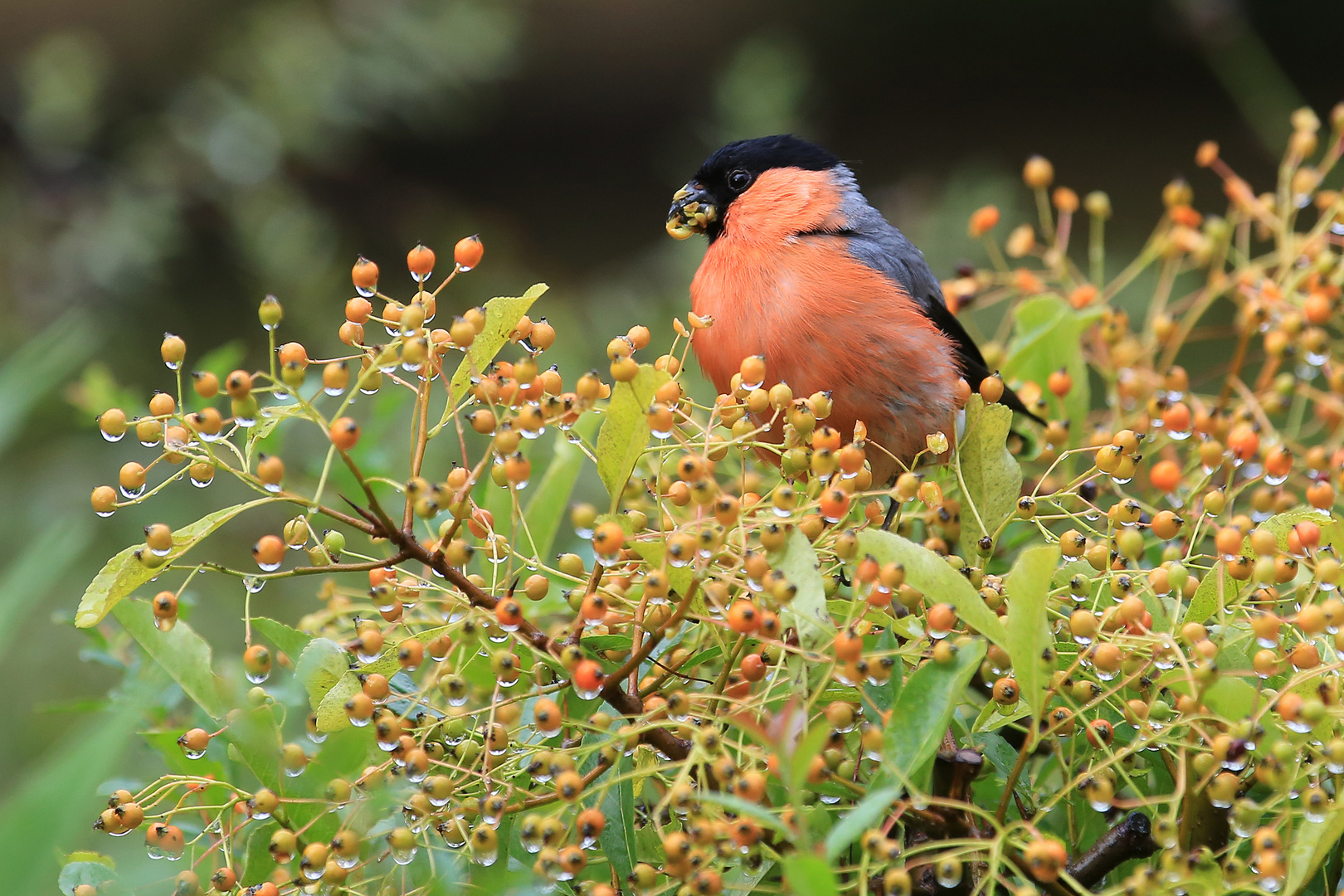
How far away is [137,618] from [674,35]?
13.1ft

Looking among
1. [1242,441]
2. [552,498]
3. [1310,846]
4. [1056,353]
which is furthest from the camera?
[1056,353]

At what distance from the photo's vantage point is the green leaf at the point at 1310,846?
551 millimetres

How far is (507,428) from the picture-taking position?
610mm

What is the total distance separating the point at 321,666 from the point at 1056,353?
2.31 ft

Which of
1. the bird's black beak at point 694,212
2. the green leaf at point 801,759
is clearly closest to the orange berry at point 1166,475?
the green leaf at point 801,759

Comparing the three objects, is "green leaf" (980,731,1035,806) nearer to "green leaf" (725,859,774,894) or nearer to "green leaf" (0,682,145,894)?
"green leaf" (725,859,774,894)

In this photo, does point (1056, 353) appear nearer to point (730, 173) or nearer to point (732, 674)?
point (732, 674)

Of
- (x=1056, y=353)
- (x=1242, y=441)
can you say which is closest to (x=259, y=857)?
(x=1242, y=441)

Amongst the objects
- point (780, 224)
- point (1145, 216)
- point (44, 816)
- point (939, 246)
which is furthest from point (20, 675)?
point (1145, 216)

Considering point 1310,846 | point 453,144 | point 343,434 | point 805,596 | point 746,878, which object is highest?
point 453,144

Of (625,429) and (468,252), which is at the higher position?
(468,252)

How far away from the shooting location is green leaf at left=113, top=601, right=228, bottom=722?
74 centimetres

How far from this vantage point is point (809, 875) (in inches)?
18.0

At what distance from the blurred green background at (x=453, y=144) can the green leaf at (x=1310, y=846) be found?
2.23ft
